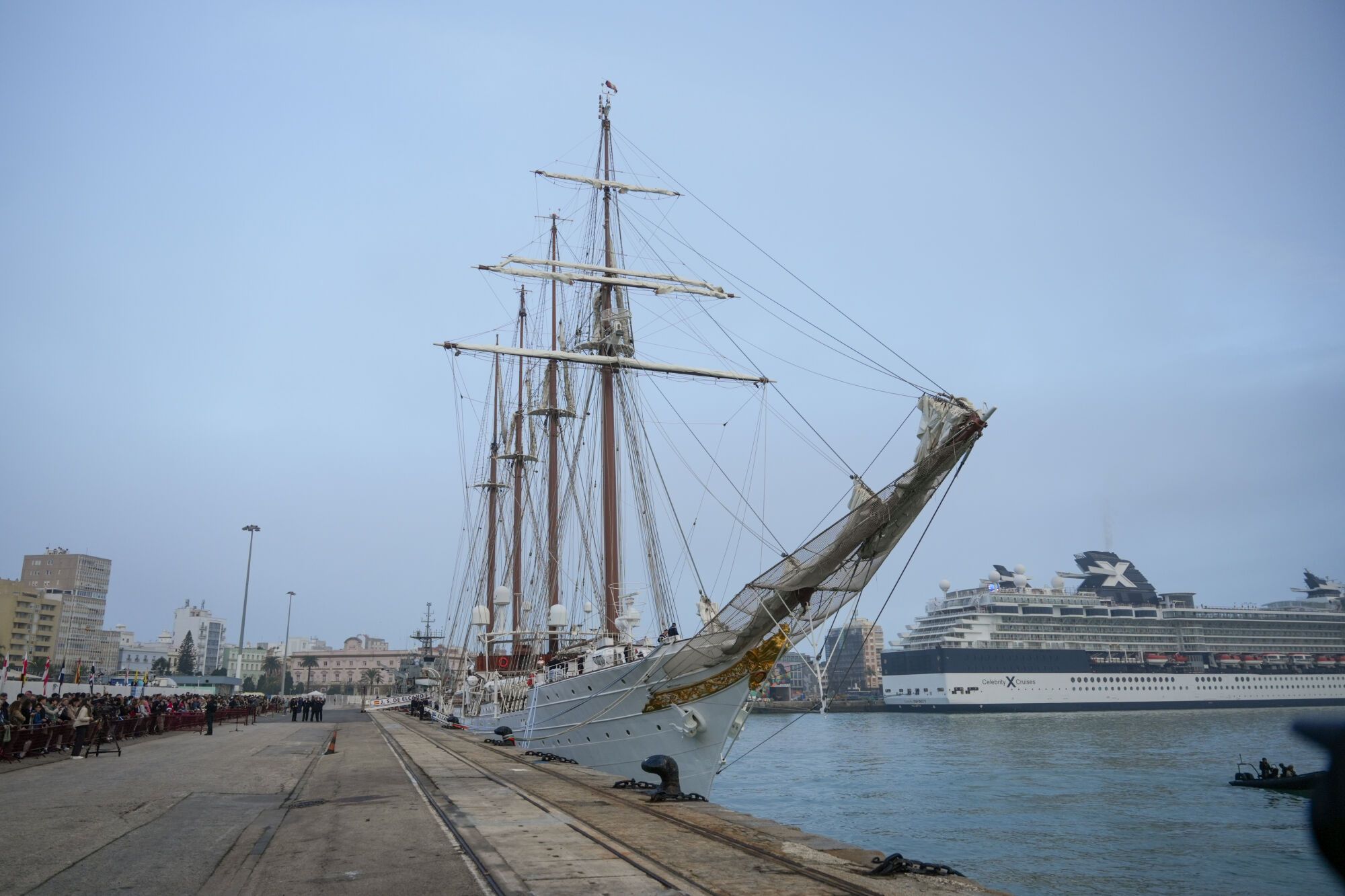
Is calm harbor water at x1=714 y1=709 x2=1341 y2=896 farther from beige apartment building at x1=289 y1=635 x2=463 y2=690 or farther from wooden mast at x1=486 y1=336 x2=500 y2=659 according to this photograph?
beige apartment building at x1=289 y1=635 x2=463 y2=690

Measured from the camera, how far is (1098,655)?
96.4 meters

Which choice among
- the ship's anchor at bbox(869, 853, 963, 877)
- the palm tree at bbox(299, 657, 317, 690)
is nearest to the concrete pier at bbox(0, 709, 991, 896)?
the ship's anchor at bbox(869, 853, 963, 877)

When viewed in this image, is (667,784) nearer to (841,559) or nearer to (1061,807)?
(841,559)

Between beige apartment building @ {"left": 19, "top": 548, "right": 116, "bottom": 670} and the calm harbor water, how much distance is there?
13990 cm

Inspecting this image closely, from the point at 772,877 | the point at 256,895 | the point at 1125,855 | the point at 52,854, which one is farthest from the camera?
the point at 1125,855

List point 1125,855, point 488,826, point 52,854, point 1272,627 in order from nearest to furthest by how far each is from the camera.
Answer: point 52,854
point 488,826
point 1125,855
point 1272,627

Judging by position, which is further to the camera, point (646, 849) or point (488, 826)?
point (488, 826)

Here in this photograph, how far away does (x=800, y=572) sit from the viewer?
17.9m

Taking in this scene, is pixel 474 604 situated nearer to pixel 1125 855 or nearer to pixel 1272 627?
pixel 1125 855

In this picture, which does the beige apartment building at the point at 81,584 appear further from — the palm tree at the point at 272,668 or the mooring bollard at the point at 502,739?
the mooring bollard at the point at 502,739

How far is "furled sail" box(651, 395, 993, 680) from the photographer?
632 inches

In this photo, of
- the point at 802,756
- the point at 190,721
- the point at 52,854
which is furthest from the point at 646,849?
the point at 802,756

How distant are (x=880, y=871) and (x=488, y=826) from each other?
4.79 metres

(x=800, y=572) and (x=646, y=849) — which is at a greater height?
(x=800, y=572)
